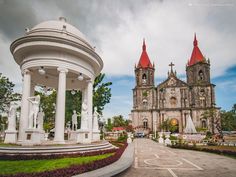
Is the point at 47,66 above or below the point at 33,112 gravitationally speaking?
above

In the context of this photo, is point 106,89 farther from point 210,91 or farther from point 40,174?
point 210,91

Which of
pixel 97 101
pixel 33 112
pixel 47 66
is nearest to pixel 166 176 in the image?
pixel 33 112

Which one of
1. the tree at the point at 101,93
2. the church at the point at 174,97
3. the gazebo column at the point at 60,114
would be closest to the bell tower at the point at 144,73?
the church at the point at 174,97

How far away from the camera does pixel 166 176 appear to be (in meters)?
6.80

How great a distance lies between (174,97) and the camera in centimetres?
5609

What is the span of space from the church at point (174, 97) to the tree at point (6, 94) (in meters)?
34.3

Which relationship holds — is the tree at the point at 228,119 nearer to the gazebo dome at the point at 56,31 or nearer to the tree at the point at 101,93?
the tree at the point at 101,93

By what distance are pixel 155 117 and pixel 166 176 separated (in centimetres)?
4892

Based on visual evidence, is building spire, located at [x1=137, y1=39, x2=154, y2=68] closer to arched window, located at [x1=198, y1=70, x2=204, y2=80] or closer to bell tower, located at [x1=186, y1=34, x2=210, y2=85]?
bell tower, located at [x1=186, y1=34, x2=210, y2=85]

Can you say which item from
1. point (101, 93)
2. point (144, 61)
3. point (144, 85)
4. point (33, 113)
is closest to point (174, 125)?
point (144, 85)

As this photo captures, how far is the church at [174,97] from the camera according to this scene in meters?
53.4

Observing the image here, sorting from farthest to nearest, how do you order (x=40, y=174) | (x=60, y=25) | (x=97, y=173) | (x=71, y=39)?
(x=60, y=25), (x=71, y=39), (x=97, y=173), (x=40, y=174)

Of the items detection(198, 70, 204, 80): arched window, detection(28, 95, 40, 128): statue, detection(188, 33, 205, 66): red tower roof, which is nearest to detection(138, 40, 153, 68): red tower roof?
detection(188, 33, 205, 66): red tower roof

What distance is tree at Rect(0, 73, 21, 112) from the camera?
27.2 m
